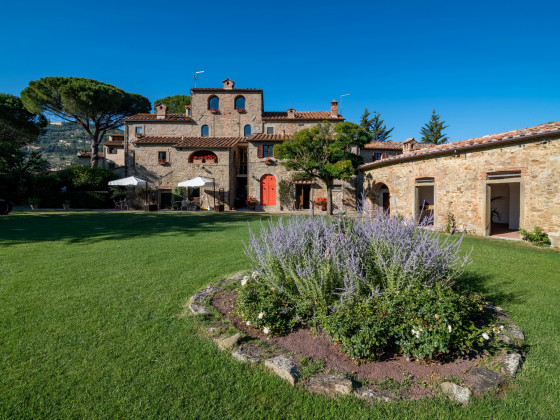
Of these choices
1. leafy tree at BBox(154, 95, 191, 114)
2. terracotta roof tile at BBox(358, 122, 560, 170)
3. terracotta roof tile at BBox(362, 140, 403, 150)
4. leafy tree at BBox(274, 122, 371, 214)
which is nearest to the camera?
terracotta roof tile at BBox(358, 122, 560, 170)

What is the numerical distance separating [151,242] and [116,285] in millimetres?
3974

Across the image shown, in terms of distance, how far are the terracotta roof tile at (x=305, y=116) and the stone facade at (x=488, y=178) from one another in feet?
38.9

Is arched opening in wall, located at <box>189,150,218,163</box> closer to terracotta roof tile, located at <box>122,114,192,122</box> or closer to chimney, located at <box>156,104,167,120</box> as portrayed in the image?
terracotta roof tile, located at <box>122,114,192,122</box>

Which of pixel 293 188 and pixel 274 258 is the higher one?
pixel 293 188

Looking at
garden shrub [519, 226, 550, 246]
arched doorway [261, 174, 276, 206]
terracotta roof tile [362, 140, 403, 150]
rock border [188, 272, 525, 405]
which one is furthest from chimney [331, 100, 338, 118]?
rock border [188, 272, 525, 405]

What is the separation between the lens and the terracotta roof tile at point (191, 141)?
71.8 ft

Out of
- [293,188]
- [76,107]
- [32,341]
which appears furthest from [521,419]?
[76,107]

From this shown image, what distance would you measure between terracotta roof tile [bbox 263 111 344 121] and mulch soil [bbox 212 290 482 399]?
77.3 feet

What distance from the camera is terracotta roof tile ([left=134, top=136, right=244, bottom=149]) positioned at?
21.9 m

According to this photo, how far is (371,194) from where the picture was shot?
57.6ft

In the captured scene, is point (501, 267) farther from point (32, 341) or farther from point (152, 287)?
point (32, 341)

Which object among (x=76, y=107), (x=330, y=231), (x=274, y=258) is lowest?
(x=274, y=258)

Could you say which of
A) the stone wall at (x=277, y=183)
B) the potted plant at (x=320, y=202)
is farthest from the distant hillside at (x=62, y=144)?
the potted plant at (x=320, y=202)

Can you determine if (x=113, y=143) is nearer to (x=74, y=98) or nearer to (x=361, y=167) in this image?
(x=74, y=98)
